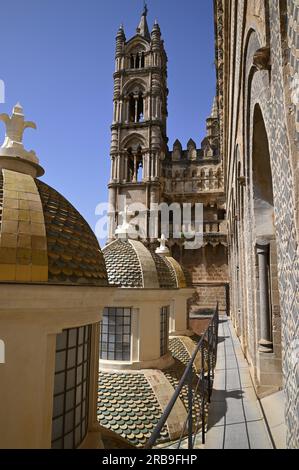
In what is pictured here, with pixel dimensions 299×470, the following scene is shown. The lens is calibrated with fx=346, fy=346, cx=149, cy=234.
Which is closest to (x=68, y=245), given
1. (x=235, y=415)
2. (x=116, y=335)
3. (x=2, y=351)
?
(x=2, y=351)

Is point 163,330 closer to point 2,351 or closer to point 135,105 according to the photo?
point 2,351

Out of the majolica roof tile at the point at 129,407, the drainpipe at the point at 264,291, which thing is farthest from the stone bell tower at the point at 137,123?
the drainpipe at the point at 264,291

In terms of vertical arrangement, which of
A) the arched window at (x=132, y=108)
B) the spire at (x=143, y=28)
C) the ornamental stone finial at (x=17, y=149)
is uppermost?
the spire at (x=143, y=28)

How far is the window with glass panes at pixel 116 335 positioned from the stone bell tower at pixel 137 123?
68.3 feet

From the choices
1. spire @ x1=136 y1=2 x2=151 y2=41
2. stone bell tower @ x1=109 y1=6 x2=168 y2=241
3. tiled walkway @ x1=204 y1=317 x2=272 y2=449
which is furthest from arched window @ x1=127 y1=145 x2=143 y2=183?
tiled walkway @ x1=204 y1=317 x2=272 y2=449

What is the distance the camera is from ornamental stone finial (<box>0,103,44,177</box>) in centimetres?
495

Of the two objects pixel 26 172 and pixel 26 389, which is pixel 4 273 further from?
pixel 26 172

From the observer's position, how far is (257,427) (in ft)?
15.3

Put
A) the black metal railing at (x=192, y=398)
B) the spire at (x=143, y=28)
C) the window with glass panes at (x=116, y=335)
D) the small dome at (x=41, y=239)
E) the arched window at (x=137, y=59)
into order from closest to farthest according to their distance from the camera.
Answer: the black metal railing at (x=192, y=398) < the small dome at (x=41, y=239) < the window with glass panes at (x=116, y=335) < the arched window at (x=137, y=59) < the spire at (x=143, y=28)

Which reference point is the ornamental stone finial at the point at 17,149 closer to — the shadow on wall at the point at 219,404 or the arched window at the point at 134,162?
the shadow on wall at the point at 219,404

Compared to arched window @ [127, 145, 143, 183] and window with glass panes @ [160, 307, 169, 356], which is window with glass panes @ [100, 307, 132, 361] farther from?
arched window @ [127, 145, 143, 183]

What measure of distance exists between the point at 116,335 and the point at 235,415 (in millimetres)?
4718

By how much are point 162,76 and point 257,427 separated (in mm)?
34740

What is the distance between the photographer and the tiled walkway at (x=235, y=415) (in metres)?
4.26
